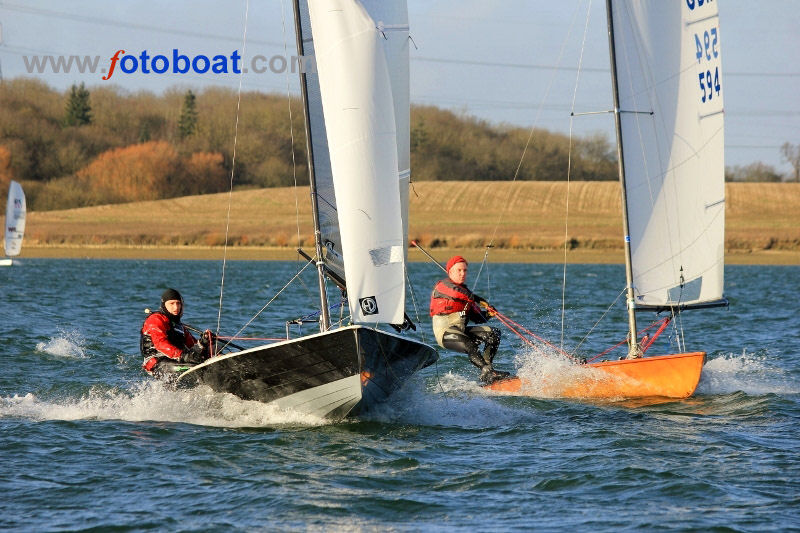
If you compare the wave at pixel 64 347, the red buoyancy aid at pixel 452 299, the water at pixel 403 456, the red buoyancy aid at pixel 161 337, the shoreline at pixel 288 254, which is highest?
the shoreline at pixel 288 254

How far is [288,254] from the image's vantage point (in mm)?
49688

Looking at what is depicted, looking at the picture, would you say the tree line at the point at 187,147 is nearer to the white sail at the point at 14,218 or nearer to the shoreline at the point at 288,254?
the shoreline at the point at 288,254

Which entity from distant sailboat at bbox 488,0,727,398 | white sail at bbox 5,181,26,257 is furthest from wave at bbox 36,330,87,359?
white sail at bbox 5,181,26,257

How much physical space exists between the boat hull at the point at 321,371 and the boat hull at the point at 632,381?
254 cm

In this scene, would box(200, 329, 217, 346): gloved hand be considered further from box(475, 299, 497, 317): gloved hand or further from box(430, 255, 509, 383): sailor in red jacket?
box(475, 299, 497, 317): gloved hand

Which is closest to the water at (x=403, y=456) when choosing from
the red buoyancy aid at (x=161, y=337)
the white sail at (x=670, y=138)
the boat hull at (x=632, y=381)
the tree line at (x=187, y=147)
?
the boat hull at (x=632, y=381)

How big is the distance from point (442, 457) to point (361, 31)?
3.88 meters

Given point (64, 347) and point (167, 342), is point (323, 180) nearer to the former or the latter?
point (167, 342)

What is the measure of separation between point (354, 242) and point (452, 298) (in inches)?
123

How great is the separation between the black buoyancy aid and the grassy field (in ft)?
102

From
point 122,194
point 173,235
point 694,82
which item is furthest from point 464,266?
point 122,194

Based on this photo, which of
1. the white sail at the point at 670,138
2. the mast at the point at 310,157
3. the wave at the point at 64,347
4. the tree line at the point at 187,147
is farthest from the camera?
the tree line at the point at 187,147

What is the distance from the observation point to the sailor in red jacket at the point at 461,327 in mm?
12516

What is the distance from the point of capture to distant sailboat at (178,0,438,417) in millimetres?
9688
